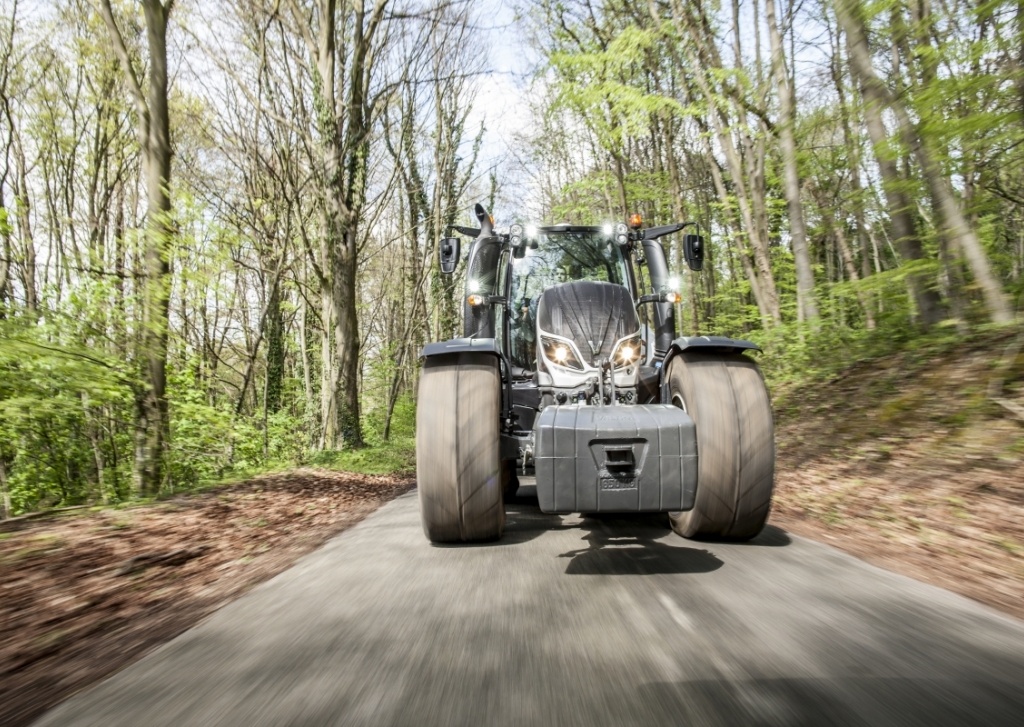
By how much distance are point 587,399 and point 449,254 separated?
65.5 inches

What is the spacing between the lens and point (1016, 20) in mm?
6227

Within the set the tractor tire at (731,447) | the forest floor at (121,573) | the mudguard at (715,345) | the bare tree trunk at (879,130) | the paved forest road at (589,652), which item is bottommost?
the forest floor at (121,573)

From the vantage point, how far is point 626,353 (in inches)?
197

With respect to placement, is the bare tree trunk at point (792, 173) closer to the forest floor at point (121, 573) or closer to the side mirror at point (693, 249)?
the side mirror at point (693, 249)

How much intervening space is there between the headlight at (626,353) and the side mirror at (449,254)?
1.49 metres

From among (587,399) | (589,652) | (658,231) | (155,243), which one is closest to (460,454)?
(587,399)

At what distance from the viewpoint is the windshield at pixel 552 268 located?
20.1 ft

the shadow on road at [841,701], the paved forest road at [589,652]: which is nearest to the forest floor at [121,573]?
the paved forest road at [589,652]

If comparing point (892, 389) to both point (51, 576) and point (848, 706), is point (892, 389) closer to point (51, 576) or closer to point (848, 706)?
point (848, 706)

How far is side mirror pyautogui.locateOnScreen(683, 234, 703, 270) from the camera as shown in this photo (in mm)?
5449

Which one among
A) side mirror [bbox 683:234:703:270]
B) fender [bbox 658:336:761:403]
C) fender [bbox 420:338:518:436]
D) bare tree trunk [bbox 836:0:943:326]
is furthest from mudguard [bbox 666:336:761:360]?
bare tree trunk [bbox 836:0:943:326]

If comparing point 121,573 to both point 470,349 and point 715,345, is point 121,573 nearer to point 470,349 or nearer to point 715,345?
point 470,349

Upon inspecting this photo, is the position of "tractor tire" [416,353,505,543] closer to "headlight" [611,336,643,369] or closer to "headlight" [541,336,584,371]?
"headlight" [541,336,584,371]

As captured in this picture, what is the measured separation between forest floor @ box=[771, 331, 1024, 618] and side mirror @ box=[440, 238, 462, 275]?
3359 millimetres
